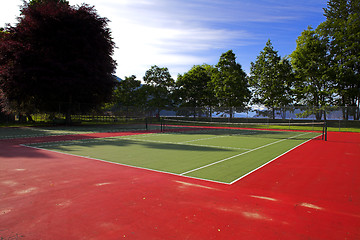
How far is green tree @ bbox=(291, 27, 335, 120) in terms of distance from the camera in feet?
116

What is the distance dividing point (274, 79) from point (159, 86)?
20933 millimetres

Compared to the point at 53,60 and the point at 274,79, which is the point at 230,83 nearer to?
the point at 274,79

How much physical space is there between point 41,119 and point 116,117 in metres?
10.8

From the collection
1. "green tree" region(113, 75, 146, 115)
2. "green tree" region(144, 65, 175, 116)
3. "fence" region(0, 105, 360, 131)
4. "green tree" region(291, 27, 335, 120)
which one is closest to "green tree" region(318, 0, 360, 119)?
"green tree" region(291, 27, 335, 120)

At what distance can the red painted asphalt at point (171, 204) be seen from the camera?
11.6 feet

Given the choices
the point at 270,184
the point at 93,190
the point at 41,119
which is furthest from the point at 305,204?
the point at 41,119

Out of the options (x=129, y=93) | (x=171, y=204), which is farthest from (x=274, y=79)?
(x=171, y=204)

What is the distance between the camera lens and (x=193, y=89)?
4800 centimetres

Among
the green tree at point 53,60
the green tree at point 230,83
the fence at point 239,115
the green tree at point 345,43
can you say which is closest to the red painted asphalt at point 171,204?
the green tree at point 53,60

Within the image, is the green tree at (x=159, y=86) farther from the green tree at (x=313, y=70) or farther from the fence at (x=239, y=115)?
the green tree at (x=313, y=70)

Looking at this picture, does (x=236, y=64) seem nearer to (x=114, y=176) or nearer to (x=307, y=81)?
(x=307, y=81)

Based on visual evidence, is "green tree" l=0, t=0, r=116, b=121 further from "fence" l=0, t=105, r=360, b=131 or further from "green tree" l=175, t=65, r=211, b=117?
"green tree" l=175, t=65, r=211, b=117

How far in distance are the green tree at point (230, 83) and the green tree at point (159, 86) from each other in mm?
9104

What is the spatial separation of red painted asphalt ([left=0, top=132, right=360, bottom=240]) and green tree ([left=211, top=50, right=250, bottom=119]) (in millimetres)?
34587
